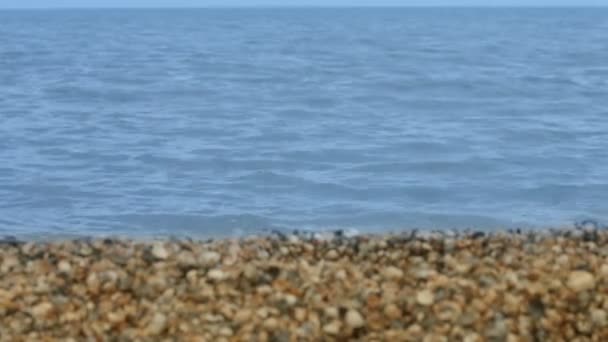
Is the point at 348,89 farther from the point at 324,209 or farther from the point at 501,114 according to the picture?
the point at 324,209

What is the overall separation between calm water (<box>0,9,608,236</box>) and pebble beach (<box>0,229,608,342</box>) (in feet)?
11.9

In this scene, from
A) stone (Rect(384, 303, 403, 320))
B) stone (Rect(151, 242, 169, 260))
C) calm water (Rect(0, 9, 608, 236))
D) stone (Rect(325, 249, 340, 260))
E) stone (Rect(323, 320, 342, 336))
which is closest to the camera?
stone (Rect(323, 320, 342, 336))

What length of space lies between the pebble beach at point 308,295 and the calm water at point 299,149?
11.9ft

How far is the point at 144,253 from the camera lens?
6.55m

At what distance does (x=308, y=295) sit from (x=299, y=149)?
9.17m

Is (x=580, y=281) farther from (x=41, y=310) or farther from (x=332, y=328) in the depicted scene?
(x=41, y=310)

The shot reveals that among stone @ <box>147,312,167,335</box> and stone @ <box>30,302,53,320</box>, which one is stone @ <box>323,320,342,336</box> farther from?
stone @ <box>30,302,53,320</box>

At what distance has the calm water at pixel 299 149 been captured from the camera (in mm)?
10664

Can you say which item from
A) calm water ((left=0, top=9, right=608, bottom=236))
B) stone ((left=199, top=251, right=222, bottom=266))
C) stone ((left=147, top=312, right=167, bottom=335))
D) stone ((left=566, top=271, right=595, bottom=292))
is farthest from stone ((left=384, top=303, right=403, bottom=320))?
calm water ((left=0, top=9, right=608, bottom=236))

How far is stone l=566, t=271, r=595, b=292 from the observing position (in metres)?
A: 5.43

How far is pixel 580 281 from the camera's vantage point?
5.48 metres

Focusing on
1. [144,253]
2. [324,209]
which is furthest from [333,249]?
[324,209]

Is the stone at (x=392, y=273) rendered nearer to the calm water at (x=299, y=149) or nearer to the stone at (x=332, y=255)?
the stone at (x=332, y=255)

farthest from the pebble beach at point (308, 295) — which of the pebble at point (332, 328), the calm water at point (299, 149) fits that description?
the calm water at point (299, 149)
